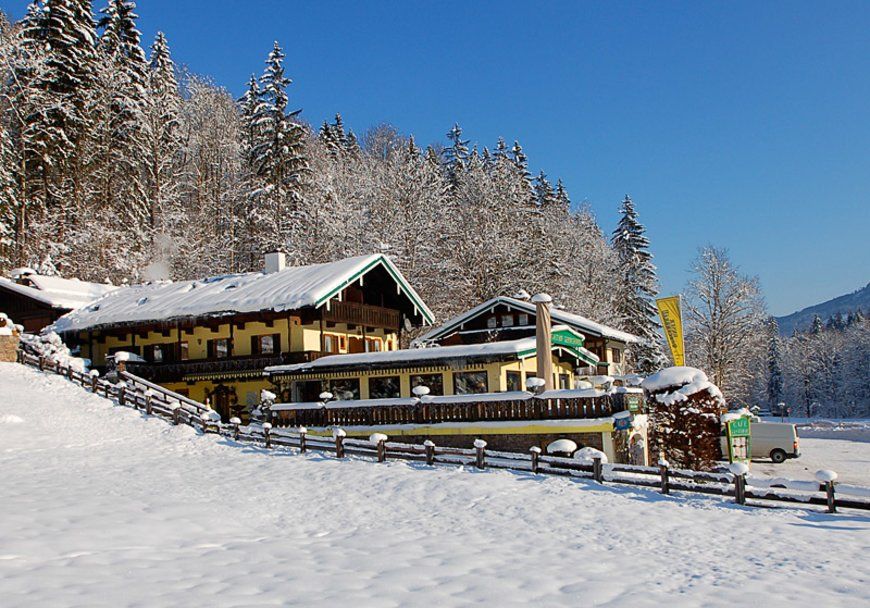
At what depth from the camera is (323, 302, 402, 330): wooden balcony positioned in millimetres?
31984

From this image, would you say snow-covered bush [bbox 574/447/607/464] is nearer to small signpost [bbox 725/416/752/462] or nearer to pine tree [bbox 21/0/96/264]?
small signpost [bbox 725/416/752/462]

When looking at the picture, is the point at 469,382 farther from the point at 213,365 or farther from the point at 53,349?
the point at 53,349

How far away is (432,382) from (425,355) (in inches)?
58.3

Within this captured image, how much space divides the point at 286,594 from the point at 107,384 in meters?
22.7

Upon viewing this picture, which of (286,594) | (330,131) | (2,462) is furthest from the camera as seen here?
(330,131)

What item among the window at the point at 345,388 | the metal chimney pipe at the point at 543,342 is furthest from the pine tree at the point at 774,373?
the metal chimney pipe at the point at 543,342

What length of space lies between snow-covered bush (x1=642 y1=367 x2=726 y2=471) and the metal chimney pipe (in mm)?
3306

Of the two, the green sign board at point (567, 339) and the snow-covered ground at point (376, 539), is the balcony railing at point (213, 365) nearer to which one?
the snow-covered ground at point (376, 539)

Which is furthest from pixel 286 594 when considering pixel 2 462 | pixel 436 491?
pixel 2 462

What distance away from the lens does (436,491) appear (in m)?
16.4

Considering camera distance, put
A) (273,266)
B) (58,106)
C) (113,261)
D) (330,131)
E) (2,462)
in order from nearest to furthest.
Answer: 1. (2,462)
2. (273,266)
3. (58,106)
4. (113,261)
5. (330,131)

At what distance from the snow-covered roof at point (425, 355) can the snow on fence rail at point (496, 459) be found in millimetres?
3744

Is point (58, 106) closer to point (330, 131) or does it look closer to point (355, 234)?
point (355, 234)

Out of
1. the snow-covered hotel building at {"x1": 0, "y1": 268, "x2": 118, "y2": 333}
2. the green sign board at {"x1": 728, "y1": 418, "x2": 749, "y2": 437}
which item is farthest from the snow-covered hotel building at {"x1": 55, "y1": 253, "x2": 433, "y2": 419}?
the green sign board at {"x1": 728, "y1": 418, "x2": 749, "y2": 437}
